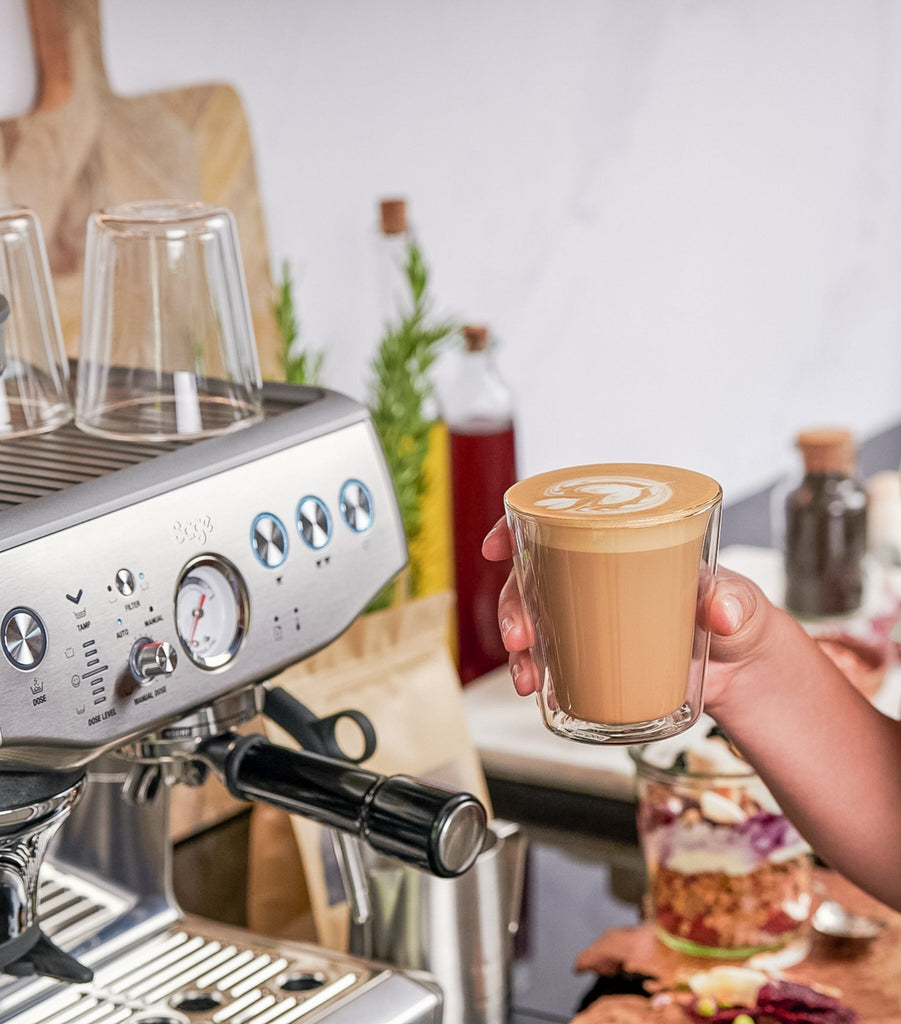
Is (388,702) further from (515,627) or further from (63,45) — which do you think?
(63,45)

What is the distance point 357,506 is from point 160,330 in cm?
13

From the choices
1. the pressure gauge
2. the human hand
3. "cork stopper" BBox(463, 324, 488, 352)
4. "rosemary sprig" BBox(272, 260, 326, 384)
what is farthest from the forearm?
"cork stopper" BBox(463, 324, 488, 352)

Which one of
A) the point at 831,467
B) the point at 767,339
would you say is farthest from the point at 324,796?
the point at 767,339

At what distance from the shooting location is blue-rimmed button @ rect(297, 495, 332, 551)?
685 millimetres

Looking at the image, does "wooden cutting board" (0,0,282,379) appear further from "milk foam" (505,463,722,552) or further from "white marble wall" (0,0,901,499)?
"milk foam" (505,463,722,552)

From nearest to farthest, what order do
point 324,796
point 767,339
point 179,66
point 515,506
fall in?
1. point 515,506
2. point 324,796
3. point 179,66
4. point 767,339

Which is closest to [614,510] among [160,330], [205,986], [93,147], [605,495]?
[605,495]

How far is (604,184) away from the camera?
168cm

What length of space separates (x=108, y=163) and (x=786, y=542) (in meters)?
0.78

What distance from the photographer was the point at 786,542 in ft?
4.83

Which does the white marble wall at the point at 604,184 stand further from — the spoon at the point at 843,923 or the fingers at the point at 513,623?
the spoon at the point at 843,923

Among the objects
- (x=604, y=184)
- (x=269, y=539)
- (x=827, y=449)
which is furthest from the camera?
(x=604, y=184)

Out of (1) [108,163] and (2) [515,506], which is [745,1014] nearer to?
(2) [515,506]

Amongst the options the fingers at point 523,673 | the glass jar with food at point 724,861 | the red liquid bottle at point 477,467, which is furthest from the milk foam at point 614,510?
the red liquid bottle at point 477,467
